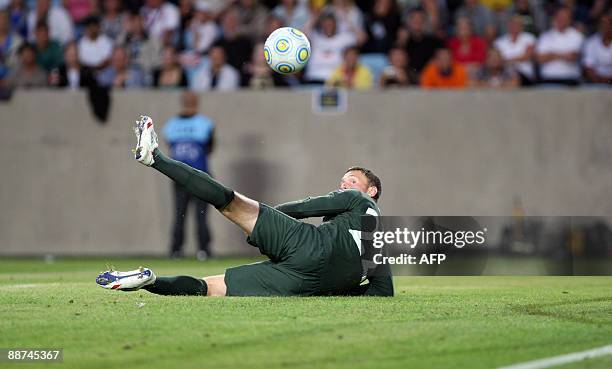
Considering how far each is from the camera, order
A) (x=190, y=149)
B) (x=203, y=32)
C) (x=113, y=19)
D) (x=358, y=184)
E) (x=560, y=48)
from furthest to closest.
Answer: (x=113, y=19) → (x=203, y=32) → (x=560, y=48) → (x=190, y=149) → (x=358, y=184)

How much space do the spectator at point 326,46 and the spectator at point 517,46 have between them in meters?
2.70

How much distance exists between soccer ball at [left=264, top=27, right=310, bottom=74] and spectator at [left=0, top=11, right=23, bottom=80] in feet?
30.5

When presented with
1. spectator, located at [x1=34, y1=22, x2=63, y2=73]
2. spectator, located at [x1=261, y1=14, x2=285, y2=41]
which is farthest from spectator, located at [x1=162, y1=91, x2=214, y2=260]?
spectator, located at [x1=34, y1=22, x2=63, y2=73]

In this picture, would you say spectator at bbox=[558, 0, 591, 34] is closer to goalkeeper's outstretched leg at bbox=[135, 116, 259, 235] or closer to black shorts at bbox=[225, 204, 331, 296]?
black shorts at bbox=[225, 204, 331, 296]

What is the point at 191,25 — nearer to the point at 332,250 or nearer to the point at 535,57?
the point at 535,57

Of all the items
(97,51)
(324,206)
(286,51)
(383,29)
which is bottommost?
(324,206)

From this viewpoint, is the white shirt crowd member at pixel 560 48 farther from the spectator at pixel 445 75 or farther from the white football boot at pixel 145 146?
the white football boot at pixel 145 146

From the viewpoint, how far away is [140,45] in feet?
67.8

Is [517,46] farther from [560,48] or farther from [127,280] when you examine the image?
[127,280]

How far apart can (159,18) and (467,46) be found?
5.79 m

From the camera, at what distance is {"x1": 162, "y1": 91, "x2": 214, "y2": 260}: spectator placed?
18.9 m

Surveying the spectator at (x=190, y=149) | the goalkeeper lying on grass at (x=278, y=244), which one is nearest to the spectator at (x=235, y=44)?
the spectator at (x=190, y=149)

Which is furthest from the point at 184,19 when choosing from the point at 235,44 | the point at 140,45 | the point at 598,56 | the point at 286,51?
the point at 286,51

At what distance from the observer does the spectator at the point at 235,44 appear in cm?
2023
